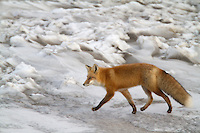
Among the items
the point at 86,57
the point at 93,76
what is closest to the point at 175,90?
the point at 93,76

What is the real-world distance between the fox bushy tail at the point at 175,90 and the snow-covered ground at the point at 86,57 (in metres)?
0.24

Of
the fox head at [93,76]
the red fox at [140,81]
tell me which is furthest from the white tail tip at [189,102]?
the fox head at [93,76]

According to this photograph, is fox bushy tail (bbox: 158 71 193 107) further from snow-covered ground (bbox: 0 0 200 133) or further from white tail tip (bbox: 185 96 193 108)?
snow-covered ground (bbox: 0 0 200 133)

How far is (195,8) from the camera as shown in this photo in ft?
36.7

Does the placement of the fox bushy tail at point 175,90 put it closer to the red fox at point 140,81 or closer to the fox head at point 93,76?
the red fox at point 140,81

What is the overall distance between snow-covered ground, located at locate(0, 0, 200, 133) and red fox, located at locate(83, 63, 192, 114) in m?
0.32

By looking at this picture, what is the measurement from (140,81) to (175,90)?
0.59 m

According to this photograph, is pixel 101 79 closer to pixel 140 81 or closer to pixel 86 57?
pixel 140 81

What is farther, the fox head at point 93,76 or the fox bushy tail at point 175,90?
the fox head at point 93,76

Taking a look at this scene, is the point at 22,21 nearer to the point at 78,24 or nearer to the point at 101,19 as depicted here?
the point at 78,24

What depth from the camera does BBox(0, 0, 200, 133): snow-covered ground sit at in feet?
12.4

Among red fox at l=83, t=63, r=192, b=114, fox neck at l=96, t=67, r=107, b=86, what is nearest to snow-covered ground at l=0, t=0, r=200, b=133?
red fox at l=83, t=63, r=192, b=114

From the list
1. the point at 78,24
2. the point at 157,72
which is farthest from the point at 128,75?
the point at 78,24

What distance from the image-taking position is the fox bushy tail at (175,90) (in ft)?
13.0
